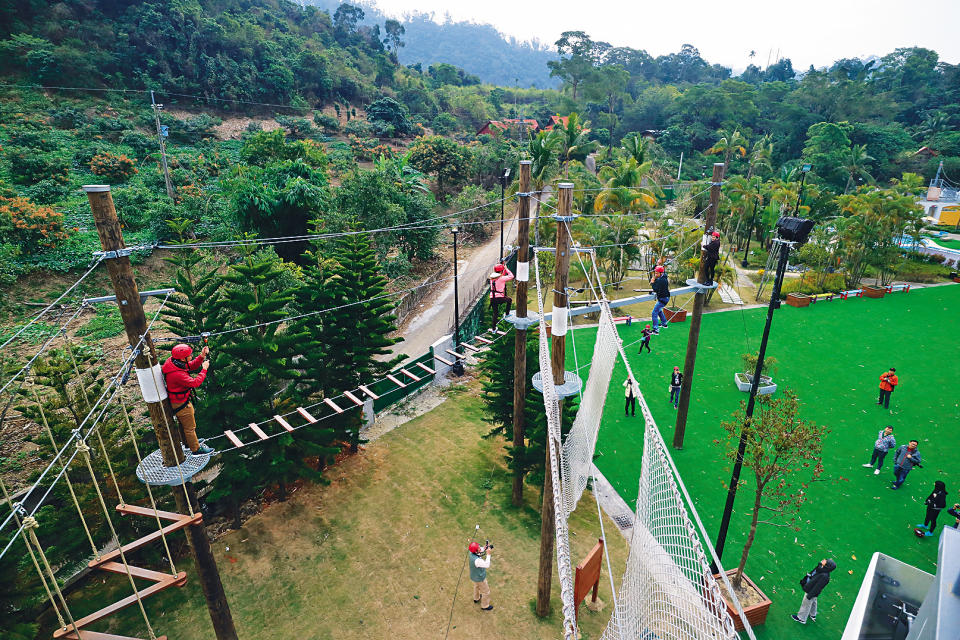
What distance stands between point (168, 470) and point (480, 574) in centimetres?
453

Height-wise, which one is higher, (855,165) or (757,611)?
(855,165)

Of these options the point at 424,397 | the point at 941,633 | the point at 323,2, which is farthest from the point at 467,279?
the point at 323,2

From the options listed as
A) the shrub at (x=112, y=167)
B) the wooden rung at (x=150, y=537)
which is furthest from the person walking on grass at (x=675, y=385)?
the shrub at (x=112, y=167)

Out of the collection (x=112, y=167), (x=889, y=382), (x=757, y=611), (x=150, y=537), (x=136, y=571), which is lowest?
(x=757, y=611)

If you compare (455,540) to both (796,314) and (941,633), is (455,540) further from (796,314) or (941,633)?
(796,314)

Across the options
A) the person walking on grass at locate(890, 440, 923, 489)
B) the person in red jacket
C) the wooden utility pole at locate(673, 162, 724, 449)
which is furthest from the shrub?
the person walking on grass at locate(890, 440, 923, 489)

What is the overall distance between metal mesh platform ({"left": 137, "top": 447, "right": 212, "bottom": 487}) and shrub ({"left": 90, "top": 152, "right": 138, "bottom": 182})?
24.2m

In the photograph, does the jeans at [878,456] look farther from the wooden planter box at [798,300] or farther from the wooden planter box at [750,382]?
the wooden planter box at [798,300]

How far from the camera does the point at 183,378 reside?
5645 mm

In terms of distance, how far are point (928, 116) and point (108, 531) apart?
63522 millimetres

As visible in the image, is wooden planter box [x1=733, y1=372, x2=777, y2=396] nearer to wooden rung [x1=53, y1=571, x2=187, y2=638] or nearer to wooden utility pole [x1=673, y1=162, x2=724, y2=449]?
wooden utility pole [x1=673, y1=162, x2=724, y2=449]

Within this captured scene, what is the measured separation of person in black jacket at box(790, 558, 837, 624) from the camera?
661cm

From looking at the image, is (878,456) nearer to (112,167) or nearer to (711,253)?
(711,253)

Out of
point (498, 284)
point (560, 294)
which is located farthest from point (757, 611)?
point (498, 284)
